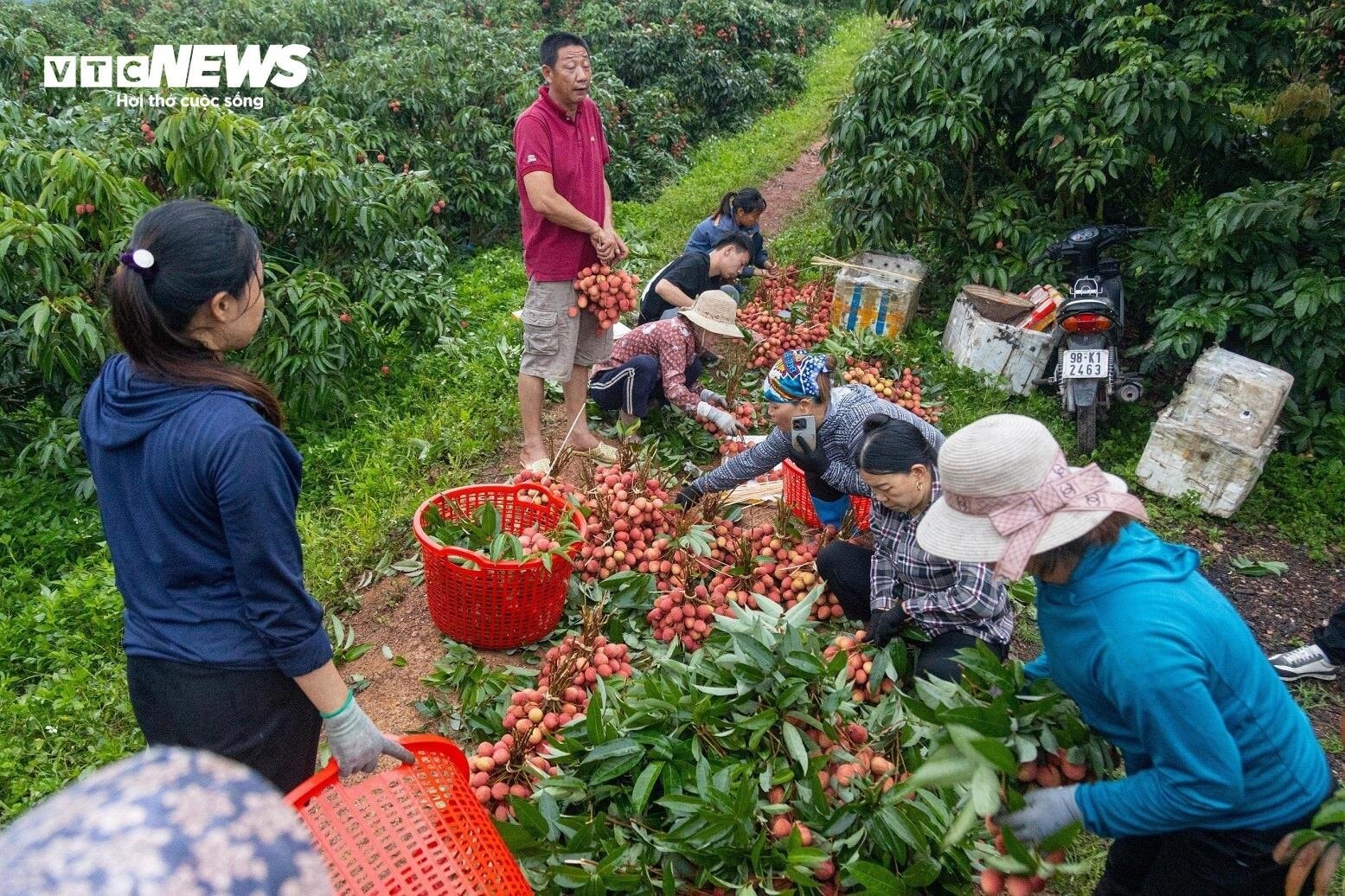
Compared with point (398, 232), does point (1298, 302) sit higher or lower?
higher

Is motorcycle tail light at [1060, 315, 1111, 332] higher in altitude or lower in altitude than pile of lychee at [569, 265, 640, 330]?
higher

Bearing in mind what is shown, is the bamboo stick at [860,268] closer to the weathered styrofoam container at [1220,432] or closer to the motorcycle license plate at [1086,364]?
the motorcycle license plate at [1086,364]

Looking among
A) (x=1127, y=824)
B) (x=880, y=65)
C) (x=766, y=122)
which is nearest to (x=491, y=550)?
(x=1127, y=824)

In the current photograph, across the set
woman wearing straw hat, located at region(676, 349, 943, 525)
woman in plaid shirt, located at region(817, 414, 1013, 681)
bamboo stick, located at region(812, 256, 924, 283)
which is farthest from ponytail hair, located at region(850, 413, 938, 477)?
bamboo stick, located at region(812, 256, 924, 283)

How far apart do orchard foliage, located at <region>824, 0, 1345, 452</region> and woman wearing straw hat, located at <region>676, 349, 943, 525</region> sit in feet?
6.84

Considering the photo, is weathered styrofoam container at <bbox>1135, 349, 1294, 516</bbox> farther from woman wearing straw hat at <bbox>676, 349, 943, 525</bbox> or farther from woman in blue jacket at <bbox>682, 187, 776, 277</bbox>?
woman in blue jacket at <bbox>682, 187, 776, 277</bbox>

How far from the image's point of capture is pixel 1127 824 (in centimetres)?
157

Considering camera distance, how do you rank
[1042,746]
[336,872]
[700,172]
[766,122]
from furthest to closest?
[766,122] < [700,172] < [1042,746] < [336,872]

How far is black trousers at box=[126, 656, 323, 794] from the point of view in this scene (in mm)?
1661

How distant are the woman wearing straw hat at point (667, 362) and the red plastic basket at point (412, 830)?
2.63 meters

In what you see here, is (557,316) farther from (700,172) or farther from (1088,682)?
(700,172)

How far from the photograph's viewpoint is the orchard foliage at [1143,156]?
13.8ft

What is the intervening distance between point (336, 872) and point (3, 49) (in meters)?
7.61

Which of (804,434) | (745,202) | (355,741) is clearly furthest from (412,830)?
(745,202)
